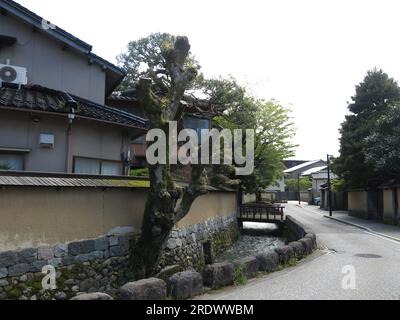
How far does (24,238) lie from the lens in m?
8.02

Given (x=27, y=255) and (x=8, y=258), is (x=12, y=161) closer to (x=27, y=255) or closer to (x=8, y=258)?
(x=27, y=255)

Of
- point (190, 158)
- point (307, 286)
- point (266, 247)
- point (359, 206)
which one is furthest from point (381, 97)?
point (307, 286)

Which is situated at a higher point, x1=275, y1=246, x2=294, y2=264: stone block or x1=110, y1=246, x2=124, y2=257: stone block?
x1=110, y1=246, x2=124, y2=257: stone block

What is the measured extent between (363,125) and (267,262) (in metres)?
26.3

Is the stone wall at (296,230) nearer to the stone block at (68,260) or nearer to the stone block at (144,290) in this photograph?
the stone block at (68,260)

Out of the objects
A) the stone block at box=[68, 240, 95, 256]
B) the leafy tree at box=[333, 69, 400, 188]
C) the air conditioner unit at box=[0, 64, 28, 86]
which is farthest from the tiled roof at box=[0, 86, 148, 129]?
the leafy tree at box=[333, 69, 400, 188]

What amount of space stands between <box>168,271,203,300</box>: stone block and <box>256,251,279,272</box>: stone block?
116 inches

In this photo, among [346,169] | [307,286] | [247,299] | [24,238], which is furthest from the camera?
[346,169]

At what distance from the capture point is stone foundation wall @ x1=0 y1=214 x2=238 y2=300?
7.73 meters

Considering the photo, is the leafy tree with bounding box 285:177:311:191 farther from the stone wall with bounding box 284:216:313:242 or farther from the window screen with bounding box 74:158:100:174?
the window screen with bounding box 74:158:100:174

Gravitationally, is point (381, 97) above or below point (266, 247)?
above

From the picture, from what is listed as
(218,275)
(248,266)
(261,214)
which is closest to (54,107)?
(218,275)
